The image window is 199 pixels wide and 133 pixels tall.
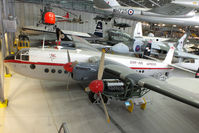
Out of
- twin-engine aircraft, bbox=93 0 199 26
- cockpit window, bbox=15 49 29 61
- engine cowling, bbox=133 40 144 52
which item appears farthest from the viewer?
engine cowling, bbox=133 40 144 52

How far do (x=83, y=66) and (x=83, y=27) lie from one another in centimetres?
3097

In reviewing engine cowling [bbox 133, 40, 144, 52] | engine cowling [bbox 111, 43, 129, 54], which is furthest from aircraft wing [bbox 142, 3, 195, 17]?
engine cowling [bbox 133, 40, 144, 52]

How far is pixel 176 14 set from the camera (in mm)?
9664

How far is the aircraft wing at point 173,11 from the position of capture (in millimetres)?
8812

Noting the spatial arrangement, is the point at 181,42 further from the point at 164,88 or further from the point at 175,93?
the point at 175,93

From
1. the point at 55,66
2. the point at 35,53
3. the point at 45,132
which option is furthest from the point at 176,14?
the point at 45,132

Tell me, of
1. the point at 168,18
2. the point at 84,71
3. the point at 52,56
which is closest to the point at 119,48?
the point at 168,18

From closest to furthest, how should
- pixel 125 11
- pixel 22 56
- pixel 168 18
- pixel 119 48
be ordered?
pixel 22 56 < pixel 168 18 < pixel 125 11 < pixel 119 48

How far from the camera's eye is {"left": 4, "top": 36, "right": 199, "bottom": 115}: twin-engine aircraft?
488 centimetres

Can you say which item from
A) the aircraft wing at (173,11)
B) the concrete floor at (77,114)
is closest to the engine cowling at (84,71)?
the concrete floor at (77,114)

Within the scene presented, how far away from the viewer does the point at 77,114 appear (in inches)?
247

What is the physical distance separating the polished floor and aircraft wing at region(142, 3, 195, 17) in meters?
5.35

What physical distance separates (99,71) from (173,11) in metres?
8.13

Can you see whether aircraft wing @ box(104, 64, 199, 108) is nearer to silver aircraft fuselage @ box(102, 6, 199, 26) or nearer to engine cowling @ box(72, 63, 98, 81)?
engine cowling @ box(72, 63, 98, 81)
